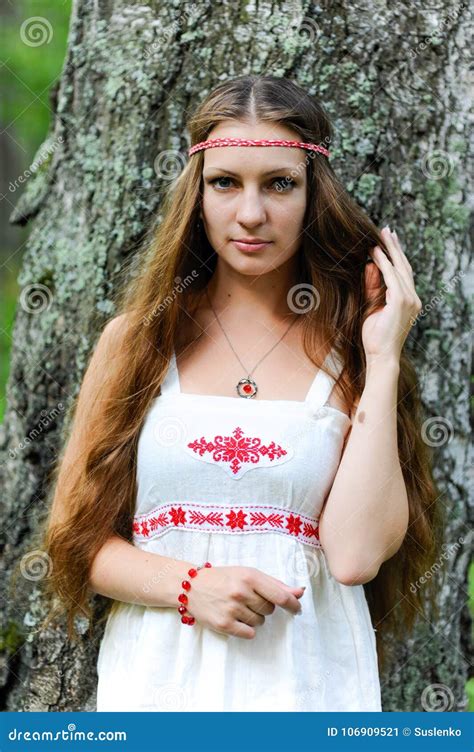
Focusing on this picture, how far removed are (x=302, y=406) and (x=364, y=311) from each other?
33cm

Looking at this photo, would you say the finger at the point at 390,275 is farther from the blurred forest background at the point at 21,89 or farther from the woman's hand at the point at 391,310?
the blurred forest background at the point at 21,89

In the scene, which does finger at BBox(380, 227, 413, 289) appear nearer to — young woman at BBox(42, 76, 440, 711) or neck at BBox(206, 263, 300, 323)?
young woman at BBox(42, 76, 440, 711)

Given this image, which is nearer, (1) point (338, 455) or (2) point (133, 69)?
(1) point (338, 455)

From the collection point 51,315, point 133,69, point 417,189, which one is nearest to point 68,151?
point 133,69

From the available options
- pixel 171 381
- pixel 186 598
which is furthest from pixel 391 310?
pixel 186 598

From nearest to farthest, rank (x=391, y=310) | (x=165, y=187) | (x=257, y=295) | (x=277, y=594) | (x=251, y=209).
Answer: (x=277, y=594)
(x=251, y=209)
(x=391, y=310)
(x=257, y=295)
(x=165, y=187)

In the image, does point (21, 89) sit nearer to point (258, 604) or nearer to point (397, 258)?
point (397, 258)

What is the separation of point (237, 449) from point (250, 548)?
0.24m

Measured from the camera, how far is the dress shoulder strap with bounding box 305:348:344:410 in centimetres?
227

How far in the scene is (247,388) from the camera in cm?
230

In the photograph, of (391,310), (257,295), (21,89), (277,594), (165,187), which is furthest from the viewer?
(21,89)

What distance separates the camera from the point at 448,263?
281cm

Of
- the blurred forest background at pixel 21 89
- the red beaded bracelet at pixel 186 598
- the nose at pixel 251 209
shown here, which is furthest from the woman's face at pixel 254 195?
the blurred forest background at pixel 21 89

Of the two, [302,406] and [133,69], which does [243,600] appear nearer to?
[302,406]
